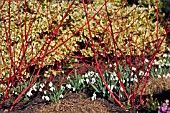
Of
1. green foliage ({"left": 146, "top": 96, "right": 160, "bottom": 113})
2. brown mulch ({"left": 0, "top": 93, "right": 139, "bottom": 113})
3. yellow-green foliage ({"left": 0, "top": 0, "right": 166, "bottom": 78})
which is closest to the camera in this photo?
green foliage ({"left": 146, "top": 96, "right": 160, "bottom": 113})

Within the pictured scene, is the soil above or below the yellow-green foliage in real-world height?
below

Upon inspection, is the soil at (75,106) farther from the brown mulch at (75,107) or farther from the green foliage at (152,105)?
the green foliage at (152,105)

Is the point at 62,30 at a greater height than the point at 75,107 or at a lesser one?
greater

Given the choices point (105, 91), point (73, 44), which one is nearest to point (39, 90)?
point (105, 91)

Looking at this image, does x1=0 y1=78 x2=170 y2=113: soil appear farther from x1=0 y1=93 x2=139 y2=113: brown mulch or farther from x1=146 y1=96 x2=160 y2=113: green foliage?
x1=146 y1=96 x2=160 y2=113: green foliage

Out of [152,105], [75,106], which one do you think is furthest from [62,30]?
[152,105]

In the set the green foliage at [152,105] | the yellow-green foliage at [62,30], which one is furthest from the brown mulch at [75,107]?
the yellow-green foliage at [62,30]

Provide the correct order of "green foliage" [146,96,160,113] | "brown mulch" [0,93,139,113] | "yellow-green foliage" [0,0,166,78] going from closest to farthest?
"green foliage" [146,96,160,113] < "brown mulch" [0,93,139,113] < "yellow-green foliage" [0,0,166,78]

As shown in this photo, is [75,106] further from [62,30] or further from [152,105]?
[62,30]

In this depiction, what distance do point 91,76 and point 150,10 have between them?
194cm

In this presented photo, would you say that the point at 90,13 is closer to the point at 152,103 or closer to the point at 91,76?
the point at 91,76

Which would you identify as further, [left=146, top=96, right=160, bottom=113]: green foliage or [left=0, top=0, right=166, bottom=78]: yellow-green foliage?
[left=0, top=0, right=166, bottom=78]: yellow-green foliage

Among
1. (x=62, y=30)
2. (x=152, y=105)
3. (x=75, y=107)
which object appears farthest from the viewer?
(x=62, y=30)

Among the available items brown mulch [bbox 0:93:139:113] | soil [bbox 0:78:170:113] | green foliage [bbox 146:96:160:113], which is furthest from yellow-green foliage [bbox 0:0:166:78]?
green foliage [bbox 146:96:160:113]
